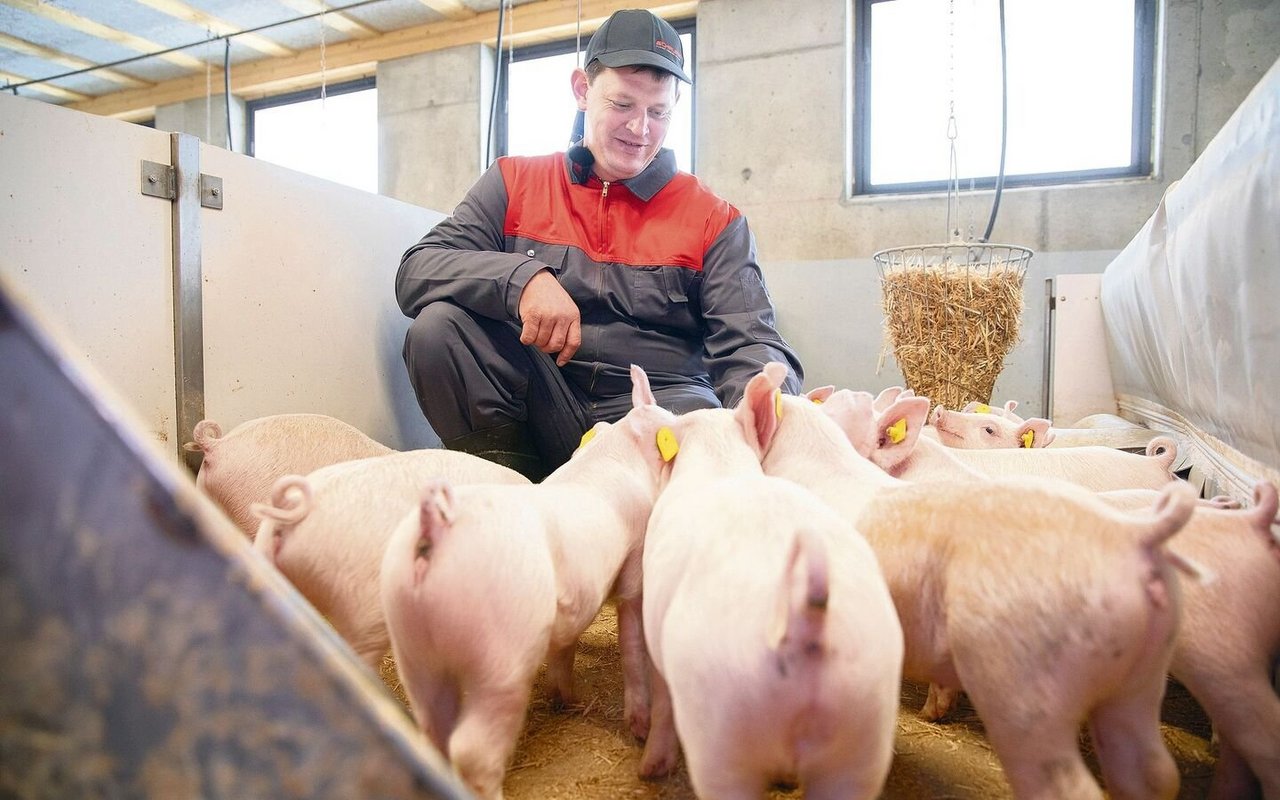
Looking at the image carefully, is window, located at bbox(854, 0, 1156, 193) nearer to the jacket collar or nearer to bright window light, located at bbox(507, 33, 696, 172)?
bright window light, located at bbox(507, 33, 696, 172)

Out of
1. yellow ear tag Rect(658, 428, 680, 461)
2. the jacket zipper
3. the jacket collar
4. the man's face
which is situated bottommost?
yellow ear tag Rect(658, 428, 680, 461)

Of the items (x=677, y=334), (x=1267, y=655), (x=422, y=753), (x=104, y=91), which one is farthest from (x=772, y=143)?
(x=104, y=91)

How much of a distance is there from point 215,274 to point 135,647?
82.5 inches

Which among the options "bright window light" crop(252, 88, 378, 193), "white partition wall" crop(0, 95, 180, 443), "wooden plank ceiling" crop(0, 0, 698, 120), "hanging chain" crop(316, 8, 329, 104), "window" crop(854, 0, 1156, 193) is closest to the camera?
"white partition wall" crop(0, 95, 180, 443)

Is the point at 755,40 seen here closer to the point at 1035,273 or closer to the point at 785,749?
the point at 1035,273

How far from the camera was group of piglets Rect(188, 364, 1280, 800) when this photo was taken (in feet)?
2.68

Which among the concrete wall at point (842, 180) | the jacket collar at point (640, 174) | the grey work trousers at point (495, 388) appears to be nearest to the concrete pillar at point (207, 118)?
the concrete wall at point (842, 180)

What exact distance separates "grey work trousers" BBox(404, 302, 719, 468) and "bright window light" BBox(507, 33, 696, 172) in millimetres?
3741

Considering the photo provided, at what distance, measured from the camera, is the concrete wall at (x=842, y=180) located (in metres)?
4.22

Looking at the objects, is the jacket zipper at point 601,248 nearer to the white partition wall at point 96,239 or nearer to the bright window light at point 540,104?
the white partition wall at point 96,239

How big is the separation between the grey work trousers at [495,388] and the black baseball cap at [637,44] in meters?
0.91

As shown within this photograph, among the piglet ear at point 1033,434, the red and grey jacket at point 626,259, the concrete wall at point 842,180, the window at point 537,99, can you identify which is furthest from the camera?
the window at point 537,99

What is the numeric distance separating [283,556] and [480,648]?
39cm

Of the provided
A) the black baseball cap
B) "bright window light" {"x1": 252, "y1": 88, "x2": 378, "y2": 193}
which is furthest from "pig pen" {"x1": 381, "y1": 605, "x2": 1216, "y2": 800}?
"bright window light" {"x1": 252, "y1": 88, "x2": 378, "y2": 193}
